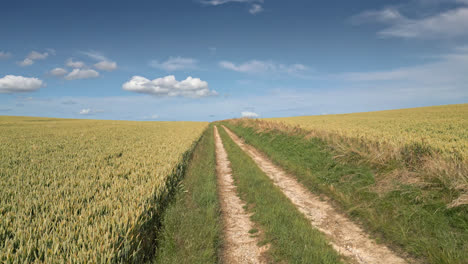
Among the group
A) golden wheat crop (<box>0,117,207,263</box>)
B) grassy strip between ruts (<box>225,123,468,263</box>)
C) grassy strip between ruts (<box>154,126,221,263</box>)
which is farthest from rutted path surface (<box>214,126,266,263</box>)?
grassy strip between ruts (<box>225,123,468,263</box>)

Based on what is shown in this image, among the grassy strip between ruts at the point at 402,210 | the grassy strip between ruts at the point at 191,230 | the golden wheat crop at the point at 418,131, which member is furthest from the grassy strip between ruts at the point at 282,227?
the golden wheat crop at the point at 418,131

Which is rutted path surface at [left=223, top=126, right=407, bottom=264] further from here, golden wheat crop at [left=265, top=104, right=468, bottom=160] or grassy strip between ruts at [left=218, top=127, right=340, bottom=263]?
golden wheat crop at [left=265, top=104, right=468, bottom=160]

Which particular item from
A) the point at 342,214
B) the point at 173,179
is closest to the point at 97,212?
the point at 173,179

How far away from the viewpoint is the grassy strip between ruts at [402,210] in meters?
4.37

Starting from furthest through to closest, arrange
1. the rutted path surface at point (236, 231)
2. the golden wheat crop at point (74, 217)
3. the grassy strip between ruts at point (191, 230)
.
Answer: the rutted path surface at point (236, 231) < the grassy strip between ruts at point (191, 230) < the golden wheat crop at point (74, 217)

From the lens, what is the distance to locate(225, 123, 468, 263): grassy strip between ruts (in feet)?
14.3

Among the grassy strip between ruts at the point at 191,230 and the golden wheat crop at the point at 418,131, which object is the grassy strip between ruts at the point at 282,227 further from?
the golden wheat crop at the point at 418,131

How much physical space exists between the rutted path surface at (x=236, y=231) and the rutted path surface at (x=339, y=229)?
5.26ft

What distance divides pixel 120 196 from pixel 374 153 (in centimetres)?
834

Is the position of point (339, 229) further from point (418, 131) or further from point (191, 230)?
point (418, 131)

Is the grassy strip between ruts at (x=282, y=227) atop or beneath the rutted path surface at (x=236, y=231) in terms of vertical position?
atop

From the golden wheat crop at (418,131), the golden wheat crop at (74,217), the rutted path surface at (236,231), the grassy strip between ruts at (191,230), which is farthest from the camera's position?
the golden wheat crop at (418,131)

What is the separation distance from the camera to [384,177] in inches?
287

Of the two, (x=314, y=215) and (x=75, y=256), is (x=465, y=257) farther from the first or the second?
(x=75, y=256)
